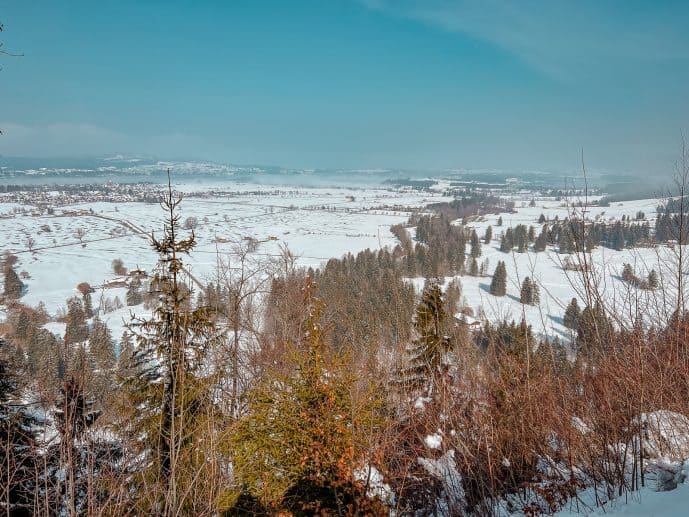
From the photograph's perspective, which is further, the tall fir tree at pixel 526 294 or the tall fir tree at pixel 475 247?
the tall fir tree at pixel 475 247

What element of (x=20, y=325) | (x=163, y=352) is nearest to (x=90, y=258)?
(x=20, y=325)

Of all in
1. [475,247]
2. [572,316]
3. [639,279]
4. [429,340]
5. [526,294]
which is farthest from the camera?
[475,247]

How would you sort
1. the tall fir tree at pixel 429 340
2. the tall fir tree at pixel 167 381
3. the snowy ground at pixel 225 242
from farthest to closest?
the snowy ground at pixel 225 242 → the tall fir tree at pixel 429 340 → the tall fir tree at pixel 167 381

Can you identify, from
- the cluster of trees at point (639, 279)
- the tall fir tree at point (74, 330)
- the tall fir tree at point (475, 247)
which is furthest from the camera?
the tall fir tree at point (475, 247)

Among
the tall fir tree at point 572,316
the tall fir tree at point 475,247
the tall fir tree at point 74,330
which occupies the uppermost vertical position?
the tall fir tree at point 572,316

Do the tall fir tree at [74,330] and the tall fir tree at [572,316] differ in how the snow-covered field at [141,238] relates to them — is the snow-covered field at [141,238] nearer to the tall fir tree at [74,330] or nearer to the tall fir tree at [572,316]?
the tall fir tree at [74,330]

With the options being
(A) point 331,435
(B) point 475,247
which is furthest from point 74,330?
(B) point 475,247

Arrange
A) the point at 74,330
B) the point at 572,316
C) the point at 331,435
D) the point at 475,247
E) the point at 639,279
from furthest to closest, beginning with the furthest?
1. the point at 475,247
2. the point at 74,330
3. the point at 572,316
4. the point at 639,279
5. the point at 331,435

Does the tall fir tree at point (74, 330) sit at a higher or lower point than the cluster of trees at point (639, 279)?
lower

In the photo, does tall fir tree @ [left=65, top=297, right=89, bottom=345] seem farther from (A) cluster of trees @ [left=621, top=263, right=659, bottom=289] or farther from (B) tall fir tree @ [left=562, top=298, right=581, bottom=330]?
(A) cluster of trees @ [left=621, top=263, right=659, bottom=289]

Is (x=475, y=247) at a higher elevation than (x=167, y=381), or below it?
below

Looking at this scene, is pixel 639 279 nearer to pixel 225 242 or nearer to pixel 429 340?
pixel 429 340

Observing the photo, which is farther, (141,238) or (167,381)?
(141,238)

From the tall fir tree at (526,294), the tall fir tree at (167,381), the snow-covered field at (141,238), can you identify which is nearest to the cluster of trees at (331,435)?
the tall fir tree at (167,381)
